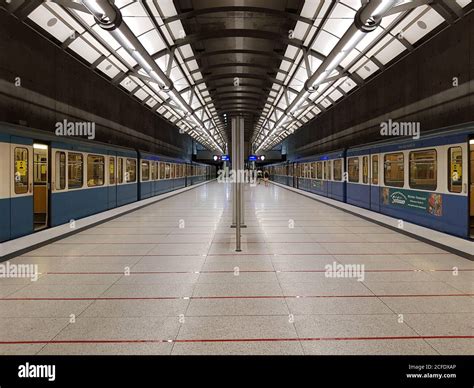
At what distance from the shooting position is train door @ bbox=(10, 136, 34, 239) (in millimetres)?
7582

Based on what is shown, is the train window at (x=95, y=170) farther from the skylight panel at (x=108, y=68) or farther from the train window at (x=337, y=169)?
the train window at (x=337, y=169)

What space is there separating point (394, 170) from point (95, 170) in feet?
32.7

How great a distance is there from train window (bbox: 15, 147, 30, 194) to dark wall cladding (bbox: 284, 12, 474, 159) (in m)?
10.1

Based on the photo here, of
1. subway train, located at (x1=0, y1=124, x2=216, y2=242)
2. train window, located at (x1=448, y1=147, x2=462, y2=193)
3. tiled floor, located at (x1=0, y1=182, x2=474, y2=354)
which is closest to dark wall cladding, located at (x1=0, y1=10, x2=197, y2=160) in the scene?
subway train, located at (x1=0, y1=124, x2=216, y2=242)

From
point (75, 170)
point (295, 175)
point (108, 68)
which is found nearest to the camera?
point (75, 170)

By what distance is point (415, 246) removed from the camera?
741 centimetres

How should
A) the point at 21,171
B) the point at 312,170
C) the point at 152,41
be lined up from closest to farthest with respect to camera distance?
the point at 21,171 → the point at 152,41 → the point at 312,170

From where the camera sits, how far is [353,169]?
15.5 meters

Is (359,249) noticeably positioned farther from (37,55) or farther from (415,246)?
(37,55)

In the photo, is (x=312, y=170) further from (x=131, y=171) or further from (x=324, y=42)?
(x=324, y=42)

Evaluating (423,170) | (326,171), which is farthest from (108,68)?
(326,171)

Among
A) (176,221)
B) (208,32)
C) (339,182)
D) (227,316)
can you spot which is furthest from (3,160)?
(339,182)
